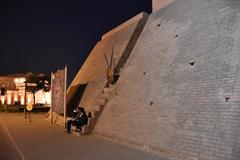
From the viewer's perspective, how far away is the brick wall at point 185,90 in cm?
→ 673

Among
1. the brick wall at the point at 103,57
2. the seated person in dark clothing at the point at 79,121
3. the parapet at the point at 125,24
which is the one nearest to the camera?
the seated person in dark clothing at the point at 79,121

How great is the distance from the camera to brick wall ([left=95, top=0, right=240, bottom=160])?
673cm

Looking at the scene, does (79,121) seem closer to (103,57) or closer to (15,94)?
(103,57)

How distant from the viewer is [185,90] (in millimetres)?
8422

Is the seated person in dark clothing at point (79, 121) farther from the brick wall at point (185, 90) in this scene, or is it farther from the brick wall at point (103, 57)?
the brick wall at point (103, 57)

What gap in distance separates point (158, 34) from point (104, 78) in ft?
14.0

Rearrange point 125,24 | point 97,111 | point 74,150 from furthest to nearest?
1. point 125,24
2. point 97,111
3. point 74,150

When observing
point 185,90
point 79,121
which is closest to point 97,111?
point 79,121

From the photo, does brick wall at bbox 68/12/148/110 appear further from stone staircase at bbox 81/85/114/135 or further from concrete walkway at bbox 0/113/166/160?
concrete walkway at bbox 0/113/166/160

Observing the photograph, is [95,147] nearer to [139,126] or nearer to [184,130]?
[139,126]

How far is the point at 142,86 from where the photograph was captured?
10.9 meters

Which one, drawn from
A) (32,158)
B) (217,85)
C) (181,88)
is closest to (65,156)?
(32,158)

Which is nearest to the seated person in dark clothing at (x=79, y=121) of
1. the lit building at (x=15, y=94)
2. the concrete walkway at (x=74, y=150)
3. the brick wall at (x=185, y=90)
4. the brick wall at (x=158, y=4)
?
the brick wall at (x=185, y=90)

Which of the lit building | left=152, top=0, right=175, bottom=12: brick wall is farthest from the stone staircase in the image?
the lit building
